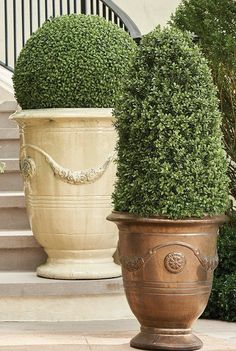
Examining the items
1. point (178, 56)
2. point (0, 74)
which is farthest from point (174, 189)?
point (0, 74)

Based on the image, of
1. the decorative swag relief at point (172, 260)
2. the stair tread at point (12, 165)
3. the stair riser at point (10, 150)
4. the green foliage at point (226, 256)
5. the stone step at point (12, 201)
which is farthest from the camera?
the stair riser at point (10, 150)

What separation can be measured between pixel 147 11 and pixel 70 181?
5.82 meters

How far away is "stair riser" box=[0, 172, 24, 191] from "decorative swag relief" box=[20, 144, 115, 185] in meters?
1.10

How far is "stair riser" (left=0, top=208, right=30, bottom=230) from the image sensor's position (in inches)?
296

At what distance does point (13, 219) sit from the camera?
24.8ft

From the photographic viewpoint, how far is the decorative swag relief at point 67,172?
6.77 metres

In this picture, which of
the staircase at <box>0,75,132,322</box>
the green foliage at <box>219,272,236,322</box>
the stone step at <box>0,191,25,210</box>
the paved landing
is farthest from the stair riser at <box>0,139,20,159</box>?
the green foliage at <box>219,272,236,322</box>

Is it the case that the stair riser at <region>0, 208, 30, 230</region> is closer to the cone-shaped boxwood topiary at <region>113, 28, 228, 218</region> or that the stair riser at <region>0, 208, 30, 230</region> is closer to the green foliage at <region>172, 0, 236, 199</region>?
the green foliage at <region>172, 0, 236, 199</region>

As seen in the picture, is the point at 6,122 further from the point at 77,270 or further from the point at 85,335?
the point at 85,335

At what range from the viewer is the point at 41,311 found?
265 inches

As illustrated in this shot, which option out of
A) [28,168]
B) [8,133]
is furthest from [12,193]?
[28,168]

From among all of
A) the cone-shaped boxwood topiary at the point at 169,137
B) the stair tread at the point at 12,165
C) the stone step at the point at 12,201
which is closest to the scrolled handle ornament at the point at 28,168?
the stone step at the point at 12,201

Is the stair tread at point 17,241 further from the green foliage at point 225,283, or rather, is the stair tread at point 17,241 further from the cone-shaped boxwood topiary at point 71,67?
the green foliage at point 225,283

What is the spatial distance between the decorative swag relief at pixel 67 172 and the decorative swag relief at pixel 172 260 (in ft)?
3.88
